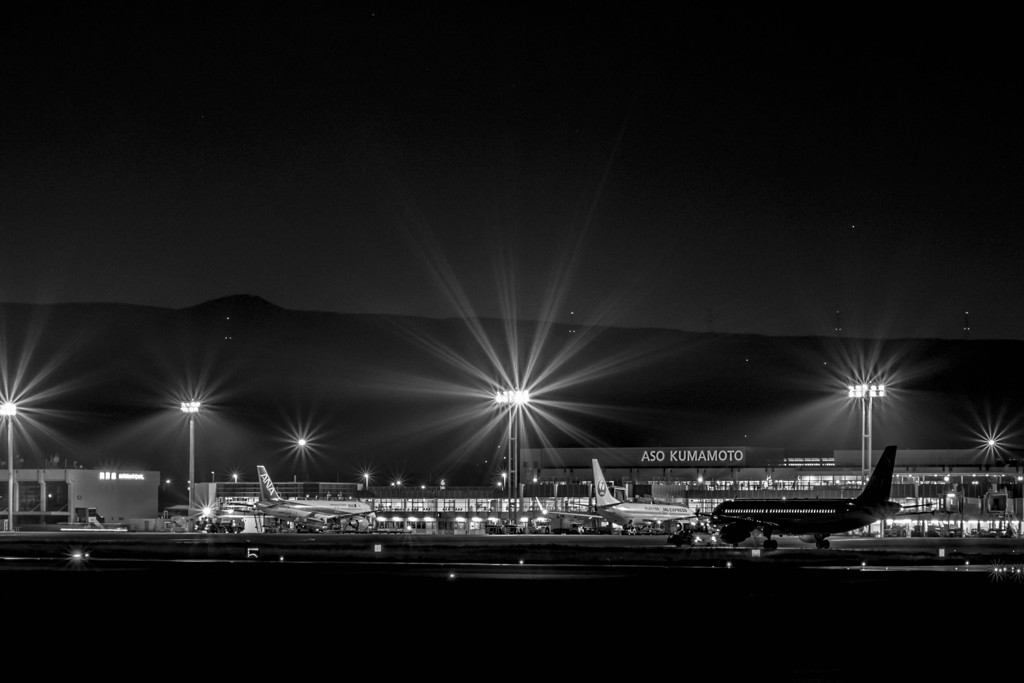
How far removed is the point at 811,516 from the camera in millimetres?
72062

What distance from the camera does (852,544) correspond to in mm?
74688

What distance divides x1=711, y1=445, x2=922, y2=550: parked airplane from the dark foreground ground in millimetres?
15087

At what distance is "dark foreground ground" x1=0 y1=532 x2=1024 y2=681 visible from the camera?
22.8m

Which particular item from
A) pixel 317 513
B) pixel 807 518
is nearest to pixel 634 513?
pixel 317 513

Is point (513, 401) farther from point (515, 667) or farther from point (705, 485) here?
point (515, 667)

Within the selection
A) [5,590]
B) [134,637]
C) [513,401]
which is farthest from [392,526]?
[134,637]

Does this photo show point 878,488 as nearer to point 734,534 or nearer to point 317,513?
point 734,534

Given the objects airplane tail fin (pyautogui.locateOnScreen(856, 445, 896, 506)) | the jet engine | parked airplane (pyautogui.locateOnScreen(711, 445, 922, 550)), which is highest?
airplane tail fin (pyautogui.locateOnScreen(856, 445, 896, 506))

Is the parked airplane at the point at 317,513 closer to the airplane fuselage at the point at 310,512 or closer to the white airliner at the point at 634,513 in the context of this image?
the airplane fuselage at the point at 310,512

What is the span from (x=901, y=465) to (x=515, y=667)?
142 metres

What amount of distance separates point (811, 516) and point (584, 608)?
144 ft

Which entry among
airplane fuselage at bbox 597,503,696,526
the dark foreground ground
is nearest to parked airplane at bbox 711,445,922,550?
the dark foreground ground

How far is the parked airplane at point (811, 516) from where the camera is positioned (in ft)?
236

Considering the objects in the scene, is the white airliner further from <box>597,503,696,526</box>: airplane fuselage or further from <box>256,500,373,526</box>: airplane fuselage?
<box>256,500,373,526</box>: airplane fuselage
